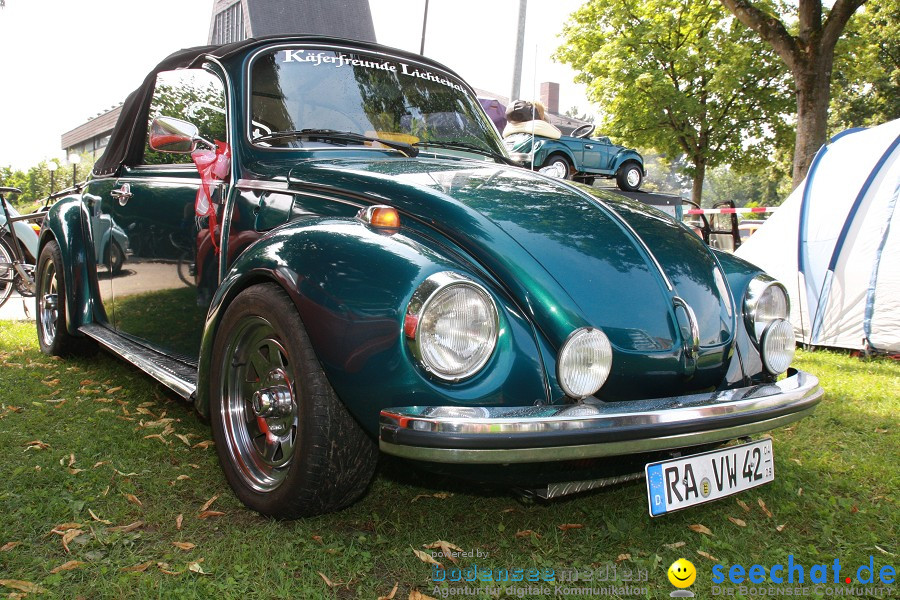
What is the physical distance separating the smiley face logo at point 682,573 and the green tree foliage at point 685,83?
1888cm

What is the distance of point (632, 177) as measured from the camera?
16.0 m

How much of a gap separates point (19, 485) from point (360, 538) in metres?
1.47

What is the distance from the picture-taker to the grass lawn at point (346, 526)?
2.21 meters

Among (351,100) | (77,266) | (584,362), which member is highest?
(351,100)

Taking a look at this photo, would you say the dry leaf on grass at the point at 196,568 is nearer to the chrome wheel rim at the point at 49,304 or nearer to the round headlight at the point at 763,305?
the round headlight at the point at 763,305

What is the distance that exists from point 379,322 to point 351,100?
1.66 meters

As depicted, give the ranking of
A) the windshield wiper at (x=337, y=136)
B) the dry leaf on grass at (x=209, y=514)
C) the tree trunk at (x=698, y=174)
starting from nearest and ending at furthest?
1. the dry leaf on grass at (x=209, y=514)
2. the windshield wiper at (x=337, y=136)
3. the tree trunk at (x=698, y=174)

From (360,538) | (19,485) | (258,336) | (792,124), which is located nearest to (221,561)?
(360,538)

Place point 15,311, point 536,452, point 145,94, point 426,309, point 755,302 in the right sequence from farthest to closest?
point 15,311, point 145,94, point 755,302, point 426,309, point 536,452

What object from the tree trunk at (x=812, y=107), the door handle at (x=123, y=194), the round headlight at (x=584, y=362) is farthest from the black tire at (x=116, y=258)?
the tree trunk at (x=812, y=107)

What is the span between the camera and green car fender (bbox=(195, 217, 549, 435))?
6.66 feet

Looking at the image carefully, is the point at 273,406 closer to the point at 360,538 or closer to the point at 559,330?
the point at 360,538

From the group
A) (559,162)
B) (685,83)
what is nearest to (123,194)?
(559,162)

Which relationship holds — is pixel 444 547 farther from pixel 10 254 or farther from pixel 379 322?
pixel 10 254
